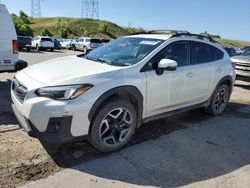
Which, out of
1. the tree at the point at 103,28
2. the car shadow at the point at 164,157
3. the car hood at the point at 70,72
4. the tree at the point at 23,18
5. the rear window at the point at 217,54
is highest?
the tree at the point at 23,18

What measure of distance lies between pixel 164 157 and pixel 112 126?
0.86 meters

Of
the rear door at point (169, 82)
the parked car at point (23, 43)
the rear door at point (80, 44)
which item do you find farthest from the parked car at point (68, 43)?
the rear door at point (169, 82)

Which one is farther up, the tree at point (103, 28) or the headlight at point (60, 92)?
the tree at point (103, 28)

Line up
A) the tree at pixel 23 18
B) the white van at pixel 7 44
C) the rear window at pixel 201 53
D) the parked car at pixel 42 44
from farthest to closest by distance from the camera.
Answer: the tree at pixel 23 18 → the parked car at pixel 42 44 → the white van at pixel 7 44 → the rear window at pixel 201 53

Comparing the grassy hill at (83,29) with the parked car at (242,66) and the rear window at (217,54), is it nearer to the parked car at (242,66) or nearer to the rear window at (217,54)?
the parked car at (242,66)

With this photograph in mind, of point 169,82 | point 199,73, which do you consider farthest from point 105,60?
point 199,73

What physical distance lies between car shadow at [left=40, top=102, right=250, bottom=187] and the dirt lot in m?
0.01

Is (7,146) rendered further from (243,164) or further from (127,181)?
(243,164)

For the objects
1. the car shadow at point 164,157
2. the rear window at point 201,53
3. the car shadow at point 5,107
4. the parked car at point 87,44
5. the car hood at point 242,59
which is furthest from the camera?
the parked car at point 87,44

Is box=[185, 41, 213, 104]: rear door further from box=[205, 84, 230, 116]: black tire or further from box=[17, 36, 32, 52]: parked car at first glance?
box=[17, 36, 32, 52]: parked car

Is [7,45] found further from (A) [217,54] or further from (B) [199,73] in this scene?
(A) [217,54]

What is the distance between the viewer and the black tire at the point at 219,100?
6.23m

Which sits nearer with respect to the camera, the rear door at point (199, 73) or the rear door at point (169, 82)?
the rear door at point (169, 82)

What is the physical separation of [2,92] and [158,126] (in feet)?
13.6
